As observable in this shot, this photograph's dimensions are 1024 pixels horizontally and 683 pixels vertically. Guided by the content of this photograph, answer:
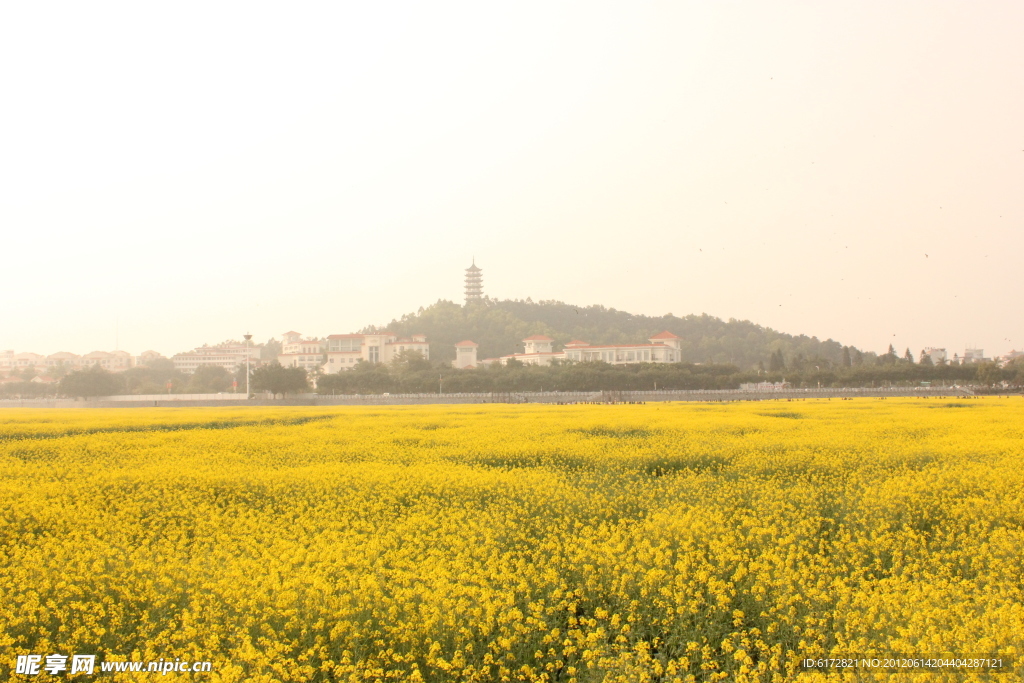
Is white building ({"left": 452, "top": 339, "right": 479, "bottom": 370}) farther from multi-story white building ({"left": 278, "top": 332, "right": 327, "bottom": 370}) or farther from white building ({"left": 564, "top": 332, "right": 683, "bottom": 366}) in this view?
multi-story white building ({"left": 278, "top": 332, "right": 327, "bottom": 370})

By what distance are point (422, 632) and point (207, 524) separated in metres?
3.99

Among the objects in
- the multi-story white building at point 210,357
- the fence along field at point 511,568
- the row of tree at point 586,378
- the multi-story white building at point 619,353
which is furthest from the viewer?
the multi-story white building at point 210,357

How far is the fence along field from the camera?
5.26 m

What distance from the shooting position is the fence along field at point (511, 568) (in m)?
5.26

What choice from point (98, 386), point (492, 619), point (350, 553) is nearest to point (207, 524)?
point (350, 553)

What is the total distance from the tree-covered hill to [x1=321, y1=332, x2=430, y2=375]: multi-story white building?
6662 millimetres

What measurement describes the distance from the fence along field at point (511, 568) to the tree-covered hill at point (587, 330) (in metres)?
100

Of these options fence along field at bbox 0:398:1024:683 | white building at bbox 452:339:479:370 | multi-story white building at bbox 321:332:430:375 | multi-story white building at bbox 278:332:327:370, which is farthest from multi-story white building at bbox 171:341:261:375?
fence along field at bbox 0:398:1024:683

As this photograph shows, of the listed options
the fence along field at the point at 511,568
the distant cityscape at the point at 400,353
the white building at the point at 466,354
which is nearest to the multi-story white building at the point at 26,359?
the distant cityscape at the point at 400,353

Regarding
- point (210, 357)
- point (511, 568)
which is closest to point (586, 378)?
point (511, 568)

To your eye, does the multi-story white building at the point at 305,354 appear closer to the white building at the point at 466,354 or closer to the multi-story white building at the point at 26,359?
the white building at the point at 466,354

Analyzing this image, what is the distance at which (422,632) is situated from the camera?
5.38 m

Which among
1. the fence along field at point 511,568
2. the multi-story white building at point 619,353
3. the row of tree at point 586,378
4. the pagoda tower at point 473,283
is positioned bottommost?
the fence along field at point 511,568

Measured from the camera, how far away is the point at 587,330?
133 meters
